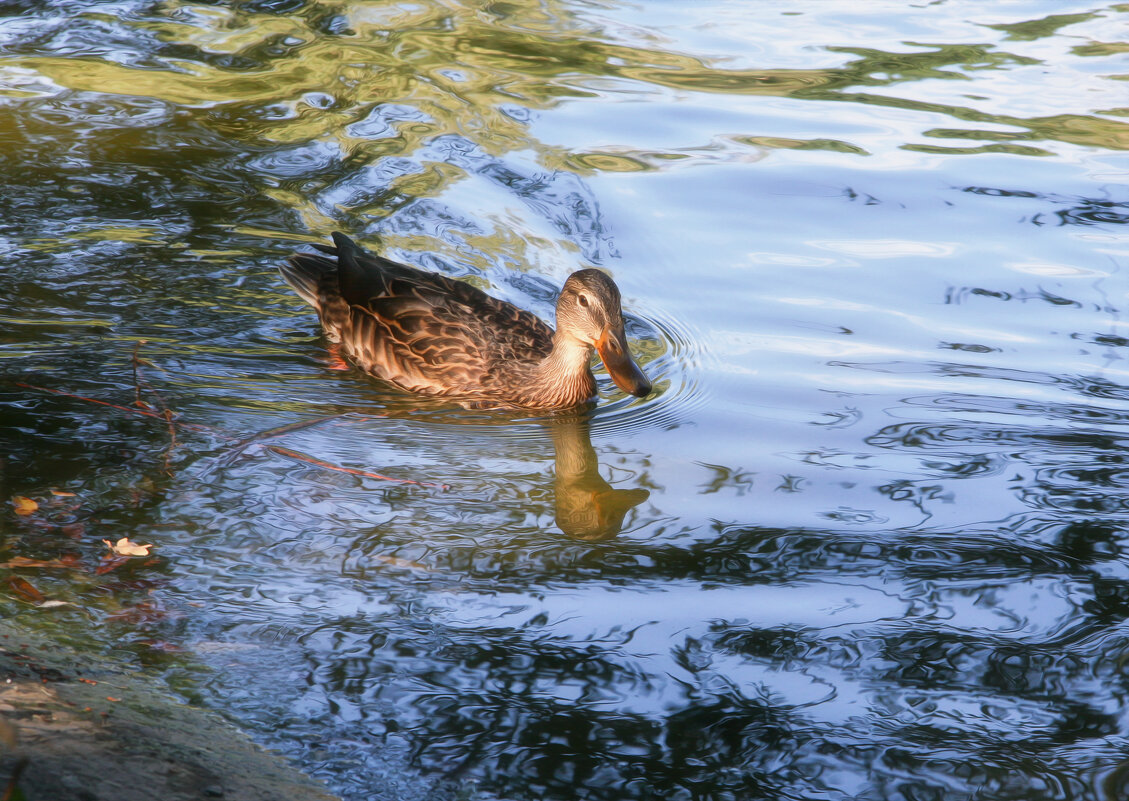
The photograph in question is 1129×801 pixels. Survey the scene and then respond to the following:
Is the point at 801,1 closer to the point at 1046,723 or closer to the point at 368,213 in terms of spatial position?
the point at 368,213

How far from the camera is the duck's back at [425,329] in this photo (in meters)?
7.06

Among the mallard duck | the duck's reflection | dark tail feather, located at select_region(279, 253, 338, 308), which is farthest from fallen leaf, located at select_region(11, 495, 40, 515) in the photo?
dark tail feather, located at select_region(279, 253, 338, 308)

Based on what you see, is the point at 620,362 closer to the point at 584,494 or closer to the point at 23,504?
the point at 584,494

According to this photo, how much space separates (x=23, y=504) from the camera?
17.0 feet

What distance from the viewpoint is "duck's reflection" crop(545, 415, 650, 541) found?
562cm

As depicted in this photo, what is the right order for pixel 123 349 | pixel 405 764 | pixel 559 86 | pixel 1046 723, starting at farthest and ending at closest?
pixel 559 86 < pixel 123 349 < pixel 1046 723 < pixel 405 764

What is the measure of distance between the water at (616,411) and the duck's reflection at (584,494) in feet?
0.08

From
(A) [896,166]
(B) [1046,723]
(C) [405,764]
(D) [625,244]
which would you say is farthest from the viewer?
(A) [896,166]

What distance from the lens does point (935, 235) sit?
8680 millimetres

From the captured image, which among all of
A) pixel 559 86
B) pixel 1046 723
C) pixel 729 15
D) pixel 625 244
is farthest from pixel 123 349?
pixel 729 15

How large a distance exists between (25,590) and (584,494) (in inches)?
103

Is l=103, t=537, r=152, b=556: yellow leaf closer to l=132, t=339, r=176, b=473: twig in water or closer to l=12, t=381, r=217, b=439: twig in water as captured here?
l=132, t=339, r=176, b=473: twig in water

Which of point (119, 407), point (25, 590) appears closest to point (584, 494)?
point (119, 407)

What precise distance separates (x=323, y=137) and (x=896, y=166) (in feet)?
15.7
